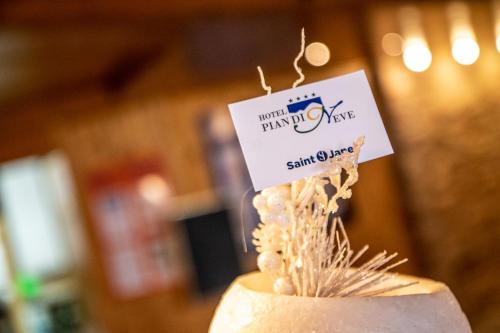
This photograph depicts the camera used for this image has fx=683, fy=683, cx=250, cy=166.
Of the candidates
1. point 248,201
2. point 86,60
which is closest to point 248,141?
point 86,60

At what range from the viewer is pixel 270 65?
17.0 feet

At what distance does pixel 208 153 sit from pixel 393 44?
5.21 ft

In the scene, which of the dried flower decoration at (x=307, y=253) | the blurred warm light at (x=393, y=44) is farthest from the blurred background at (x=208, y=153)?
the dried flower decoration at (x=307, y=253)

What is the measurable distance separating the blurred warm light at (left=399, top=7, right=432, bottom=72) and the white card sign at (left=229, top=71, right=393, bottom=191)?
4.15m

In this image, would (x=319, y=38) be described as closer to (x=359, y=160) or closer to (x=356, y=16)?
(x=356, y=16)

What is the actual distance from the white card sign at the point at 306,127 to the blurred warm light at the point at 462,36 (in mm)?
4296

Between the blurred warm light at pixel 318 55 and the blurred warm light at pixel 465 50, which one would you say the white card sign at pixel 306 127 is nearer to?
the blurred warm light at pixel 318 55

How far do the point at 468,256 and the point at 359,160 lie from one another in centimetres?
433

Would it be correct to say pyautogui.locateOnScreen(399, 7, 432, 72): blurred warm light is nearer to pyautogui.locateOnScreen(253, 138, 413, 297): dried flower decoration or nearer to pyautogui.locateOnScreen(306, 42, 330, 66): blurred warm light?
pyautogui.locateOnScreen(306, 42, 330, 66): blurred warm light

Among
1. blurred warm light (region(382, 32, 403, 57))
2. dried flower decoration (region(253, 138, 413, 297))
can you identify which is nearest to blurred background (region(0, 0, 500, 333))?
blurred warm light (region(382, 32, 403, 57))

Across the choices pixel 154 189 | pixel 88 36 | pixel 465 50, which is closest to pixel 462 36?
pixel 465 50

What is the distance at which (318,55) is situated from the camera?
5.58 meters

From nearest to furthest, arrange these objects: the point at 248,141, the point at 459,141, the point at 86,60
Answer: the point at 248,141, the point at 86,60, the point at 459,141

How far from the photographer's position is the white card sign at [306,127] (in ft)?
3.21
